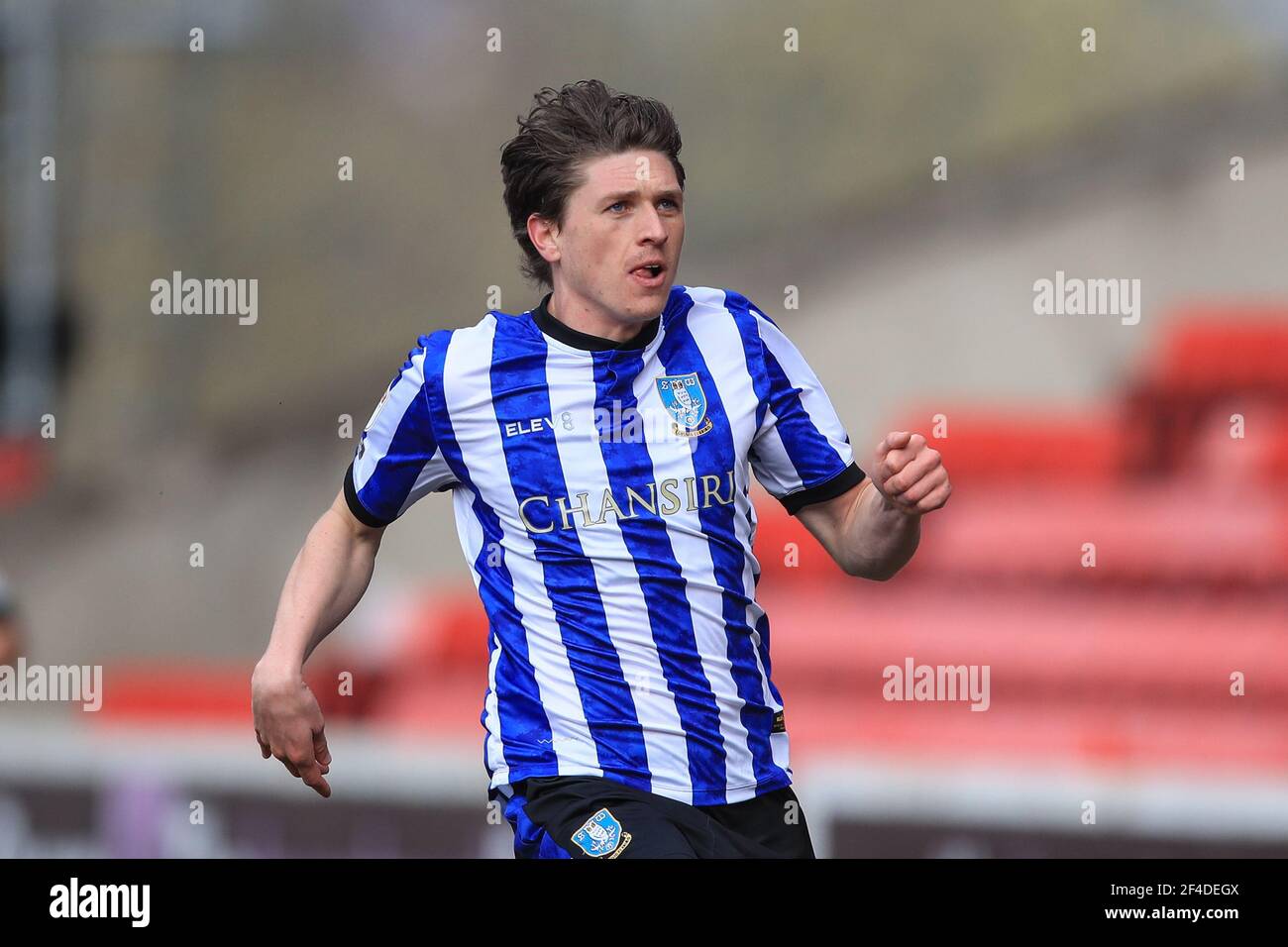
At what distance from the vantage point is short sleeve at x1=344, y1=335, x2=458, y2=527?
2963 millimetres

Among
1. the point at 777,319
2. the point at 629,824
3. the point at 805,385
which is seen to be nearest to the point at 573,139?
the point at 805,385

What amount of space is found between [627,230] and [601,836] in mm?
1051

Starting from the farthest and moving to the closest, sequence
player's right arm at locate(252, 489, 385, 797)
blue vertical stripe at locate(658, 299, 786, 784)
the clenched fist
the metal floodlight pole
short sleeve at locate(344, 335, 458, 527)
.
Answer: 1. the metal floodlight pole
2. short sleeve at locate(344, 335, 458, 527)
3. blue vertical stripe at locate(658, 299, 786, 784)
4. player's right arm at locate(252, 489, 385, 797)
5. the clenched fist

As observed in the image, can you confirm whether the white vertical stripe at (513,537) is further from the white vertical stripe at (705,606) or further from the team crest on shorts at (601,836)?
the white vertical stripe at (705,606)

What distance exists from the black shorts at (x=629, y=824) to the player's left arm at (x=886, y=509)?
19.1 inches

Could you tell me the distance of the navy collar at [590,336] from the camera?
293cm

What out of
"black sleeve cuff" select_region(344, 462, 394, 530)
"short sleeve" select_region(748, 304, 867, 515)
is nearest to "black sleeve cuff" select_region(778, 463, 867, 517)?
"short sleeve" select_region(748, 304, 867, 515)

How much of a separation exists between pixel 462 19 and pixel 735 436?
33.6 ft

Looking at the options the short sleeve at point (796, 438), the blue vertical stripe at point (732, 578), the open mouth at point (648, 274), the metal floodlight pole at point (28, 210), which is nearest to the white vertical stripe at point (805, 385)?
the short sleeve at point (796, 438)

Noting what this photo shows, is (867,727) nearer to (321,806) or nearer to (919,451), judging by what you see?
(321,806)

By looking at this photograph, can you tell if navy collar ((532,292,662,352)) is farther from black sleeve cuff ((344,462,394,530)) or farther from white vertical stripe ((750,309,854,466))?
black sleeve cuff ((344,462,394,530))

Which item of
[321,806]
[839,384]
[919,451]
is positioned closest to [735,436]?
[919,451]

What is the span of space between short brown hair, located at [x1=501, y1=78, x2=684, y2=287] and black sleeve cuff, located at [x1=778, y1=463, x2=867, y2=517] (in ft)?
2.01

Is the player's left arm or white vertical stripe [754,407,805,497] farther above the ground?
white vertical stripe [754,407,805,497]
